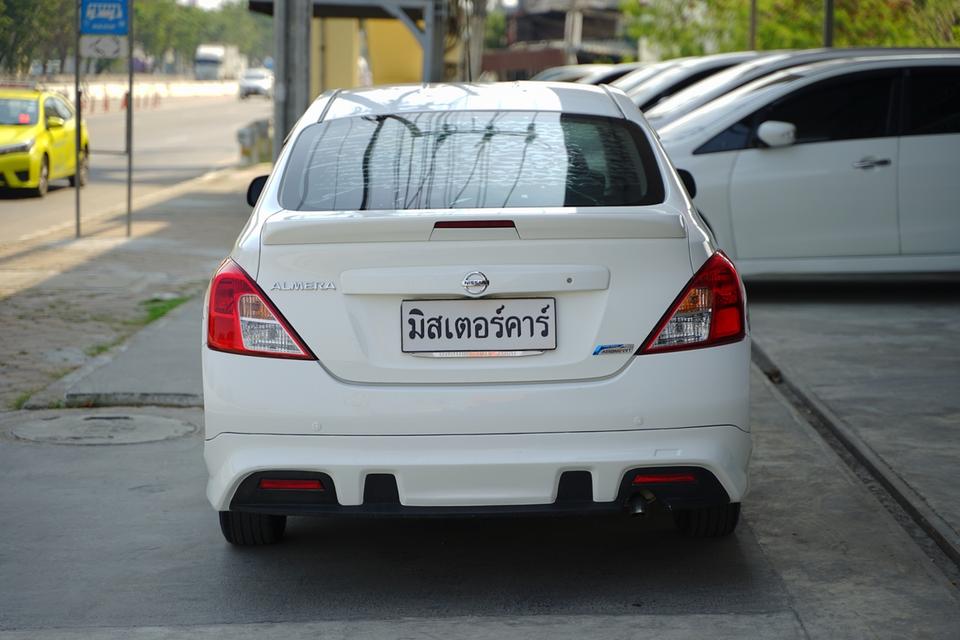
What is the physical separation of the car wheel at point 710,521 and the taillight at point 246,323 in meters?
1.49

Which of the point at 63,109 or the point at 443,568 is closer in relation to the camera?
the point at 443,568

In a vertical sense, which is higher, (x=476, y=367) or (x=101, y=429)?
(x=476, y=367)

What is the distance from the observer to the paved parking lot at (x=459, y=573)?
4.18 m

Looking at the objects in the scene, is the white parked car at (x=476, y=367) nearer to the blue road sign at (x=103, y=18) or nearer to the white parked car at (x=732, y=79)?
the white parked car at (x=732, y=79)

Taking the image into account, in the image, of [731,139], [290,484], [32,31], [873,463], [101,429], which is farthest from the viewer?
[32,31]

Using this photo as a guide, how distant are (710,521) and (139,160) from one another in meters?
26.5

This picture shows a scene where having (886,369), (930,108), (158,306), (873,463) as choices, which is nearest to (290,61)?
(158,306)

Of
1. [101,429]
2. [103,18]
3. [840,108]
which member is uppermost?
[103,18]

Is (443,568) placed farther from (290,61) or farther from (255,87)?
(255,87)

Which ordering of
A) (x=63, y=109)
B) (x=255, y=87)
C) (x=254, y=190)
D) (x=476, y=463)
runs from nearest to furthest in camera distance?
1. (x=476, y=463)
2. (x=254, y=190)
3. (x=63, y=109)
4. (x=255, y=87)

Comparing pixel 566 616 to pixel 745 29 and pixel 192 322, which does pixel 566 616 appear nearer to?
pixel 192 322

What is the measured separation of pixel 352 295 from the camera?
13.8 ft

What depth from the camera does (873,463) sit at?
19.5ft

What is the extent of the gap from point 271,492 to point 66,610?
0.70 metres
